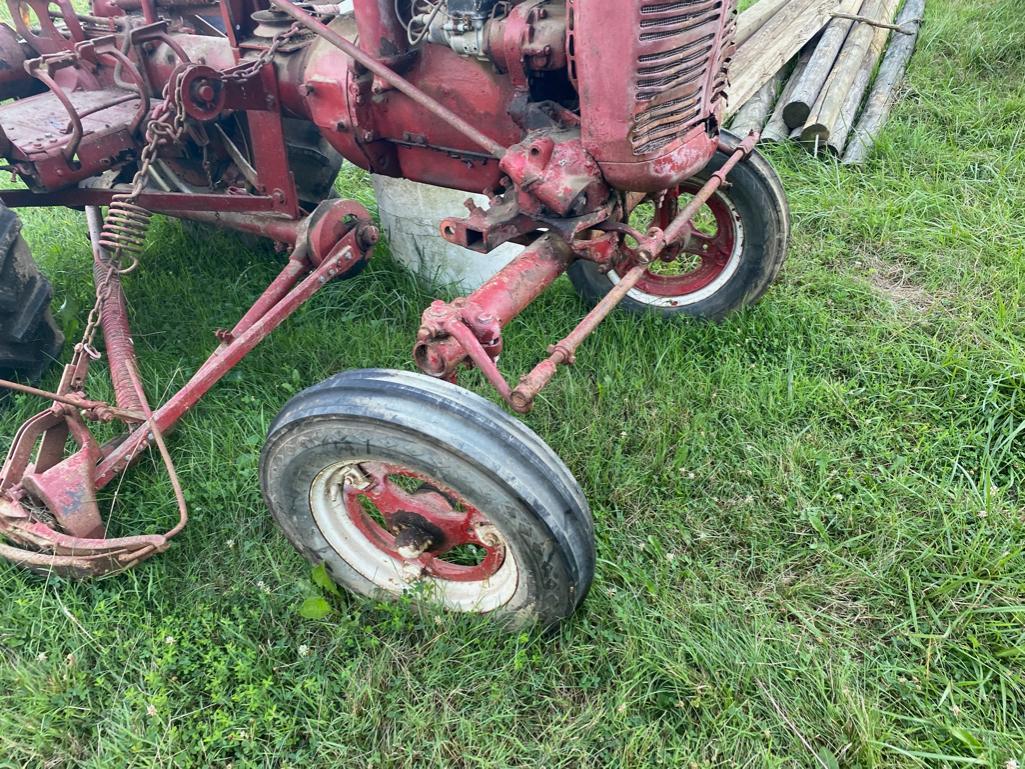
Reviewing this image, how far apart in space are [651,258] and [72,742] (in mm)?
2078

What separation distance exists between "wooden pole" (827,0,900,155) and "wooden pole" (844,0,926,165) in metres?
0.05

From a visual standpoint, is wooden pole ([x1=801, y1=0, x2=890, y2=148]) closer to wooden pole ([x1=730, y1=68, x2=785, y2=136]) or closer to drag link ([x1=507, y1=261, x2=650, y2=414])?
wooden pole ([x1=730, y1=68, x2=785, y2=136])

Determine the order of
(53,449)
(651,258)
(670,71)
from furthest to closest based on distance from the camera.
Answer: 1. (53,449)
2. (651,258)
3. (670,71)

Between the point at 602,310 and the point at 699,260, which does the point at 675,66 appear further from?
the point at 699,260

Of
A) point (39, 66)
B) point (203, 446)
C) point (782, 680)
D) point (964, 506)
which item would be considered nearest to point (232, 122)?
point (39, 66)

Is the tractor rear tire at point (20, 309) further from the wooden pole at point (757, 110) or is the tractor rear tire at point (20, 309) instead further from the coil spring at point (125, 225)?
the wooden pole at point (757, 110)

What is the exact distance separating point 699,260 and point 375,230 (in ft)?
4.85

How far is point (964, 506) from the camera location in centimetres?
248

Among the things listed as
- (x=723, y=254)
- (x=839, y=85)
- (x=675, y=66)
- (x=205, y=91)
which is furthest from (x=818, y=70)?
(x=205, y=91)

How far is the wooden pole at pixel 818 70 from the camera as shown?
15.1 feet

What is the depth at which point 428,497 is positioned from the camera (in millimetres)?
2197

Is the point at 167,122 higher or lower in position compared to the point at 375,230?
higher

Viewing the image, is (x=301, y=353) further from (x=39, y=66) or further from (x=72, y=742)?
(x=72, y=742)

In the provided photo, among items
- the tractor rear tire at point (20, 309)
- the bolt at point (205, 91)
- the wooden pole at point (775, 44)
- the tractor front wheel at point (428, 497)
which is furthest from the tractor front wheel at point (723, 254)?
the tractor rear tire at point (20, 309)
